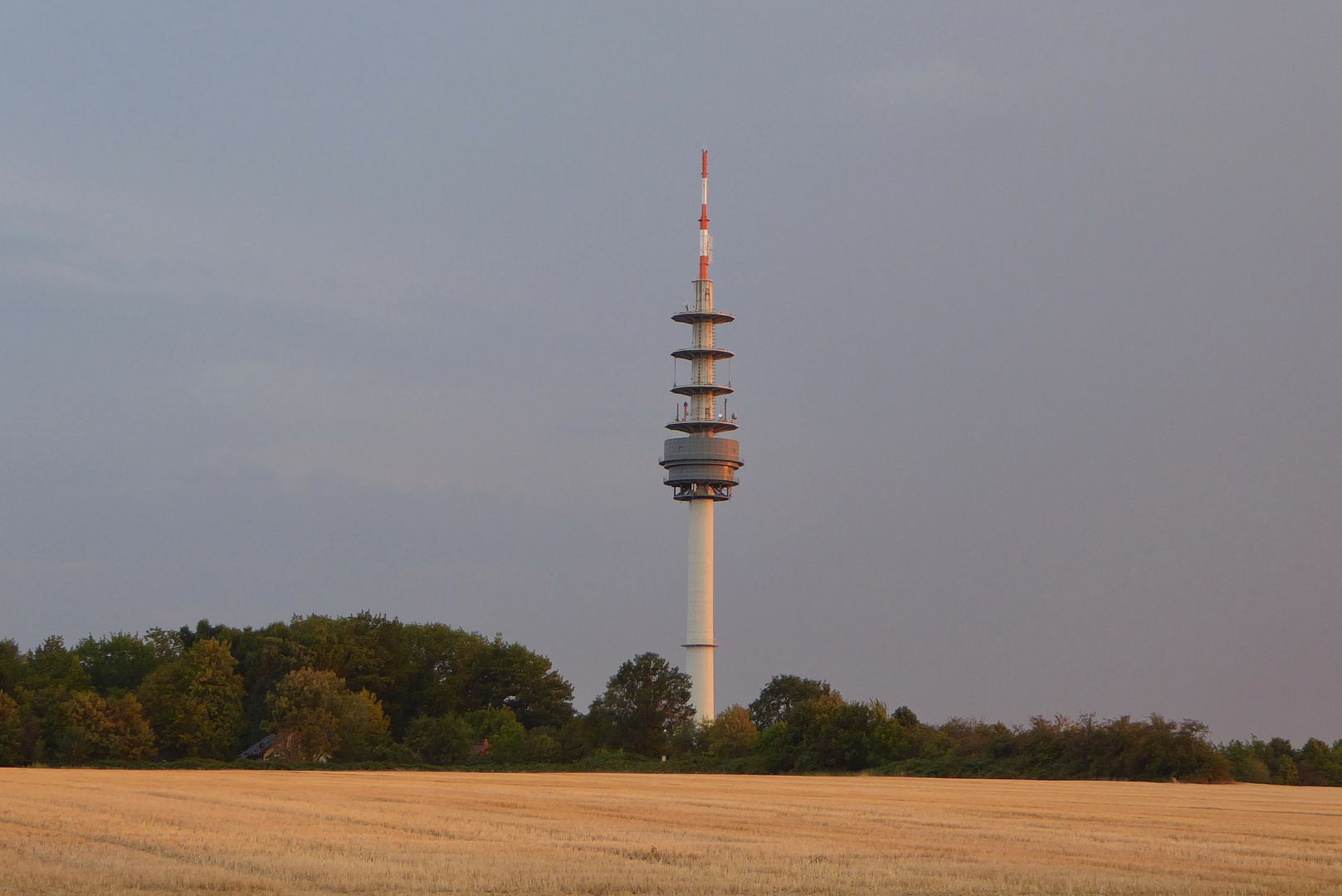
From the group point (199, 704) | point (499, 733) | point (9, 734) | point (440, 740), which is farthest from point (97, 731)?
point (499, 733)

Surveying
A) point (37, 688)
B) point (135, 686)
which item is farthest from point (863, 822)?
point (135, 686)

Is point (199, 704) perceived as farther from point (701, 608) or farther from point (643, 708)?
point (701, 608)

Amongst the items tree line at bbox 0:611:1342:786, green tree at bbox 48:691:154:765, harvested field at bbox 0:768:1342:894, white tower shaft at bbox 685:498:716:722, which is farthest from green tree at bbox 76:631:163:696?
harvested field at bbox 0:768:1342:894

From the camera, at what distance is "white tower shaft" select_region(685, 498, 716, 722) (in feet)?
432

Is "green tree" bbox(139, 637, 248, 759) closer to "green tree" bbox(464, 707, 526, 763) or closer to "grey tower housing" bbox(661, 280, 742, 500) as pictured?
"green tree" bbox(464, 707, 526, 763)

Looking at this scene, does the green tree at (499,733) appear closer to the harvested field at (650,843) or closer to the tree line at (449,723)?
the tree line at (449,723)

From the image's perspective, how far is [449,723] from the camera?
3939 inches

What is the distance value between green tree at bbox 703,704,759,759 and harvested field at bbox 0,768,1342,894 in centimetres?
4921

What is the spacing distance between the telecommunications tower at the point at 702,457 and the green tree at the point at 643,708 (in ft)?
98.9

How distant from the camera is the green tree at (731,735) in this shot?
94.8 meters

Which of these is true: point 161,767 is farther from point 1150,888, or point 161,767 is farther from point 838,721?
point 1150,888

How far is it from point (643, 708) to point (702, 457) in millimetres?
38619

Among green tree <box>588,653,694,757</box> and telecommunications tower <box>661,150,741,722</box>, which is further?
telecommunications tower <box>661,150,741,722</box>

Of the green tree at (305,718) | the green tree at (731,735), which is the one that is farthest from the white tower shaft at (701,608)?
the green tree at (305,718)
